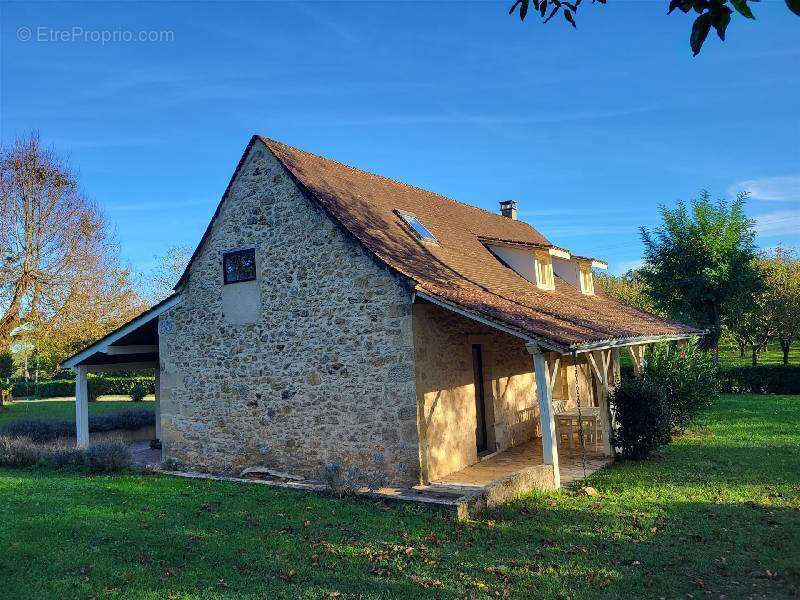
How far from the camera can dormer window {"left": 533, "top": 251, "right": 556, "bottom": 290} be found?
14.9 m

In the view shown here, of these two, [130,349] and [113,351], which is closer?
[113,351]

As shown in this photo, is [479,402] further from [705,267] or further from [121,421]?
[705,267]

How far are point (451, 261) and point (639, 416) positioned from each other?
486 cm

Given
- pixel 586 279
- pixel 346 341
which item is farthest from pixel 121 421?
pixel 586 279

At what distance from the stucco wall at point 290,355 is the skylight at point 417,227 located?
9.48 feet

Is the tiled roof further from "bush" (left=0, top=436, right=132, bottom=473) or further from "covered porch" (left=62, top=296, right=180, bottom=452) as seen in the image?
"bush" (left=0, top=436, right=132, bottom=473)

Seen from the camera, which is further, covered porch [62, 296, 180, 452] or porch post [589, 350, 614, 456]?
covered porch [62, 296, 180, 452]

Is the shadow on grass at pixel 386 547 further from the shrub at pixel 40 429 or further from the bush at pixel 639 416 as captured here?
the shrub at pixel 40 429

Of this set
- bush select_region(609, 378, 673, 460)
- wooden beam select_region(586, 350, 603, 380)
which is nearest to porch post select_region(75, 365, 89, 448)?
wooden beam select_region(586, 350, 603, 380)

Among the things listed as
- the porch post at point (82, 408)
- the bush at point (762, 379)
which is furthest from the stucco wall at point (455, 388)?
the bush at point (762, 379)

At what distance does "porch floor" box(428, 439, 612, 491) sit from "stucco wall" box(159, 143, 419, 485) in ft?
2.96

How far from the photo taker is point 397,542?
6.84 m

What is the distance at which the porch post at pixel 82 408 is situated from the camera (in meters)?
13.4

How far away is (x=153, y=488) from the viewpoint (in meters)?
9.84
